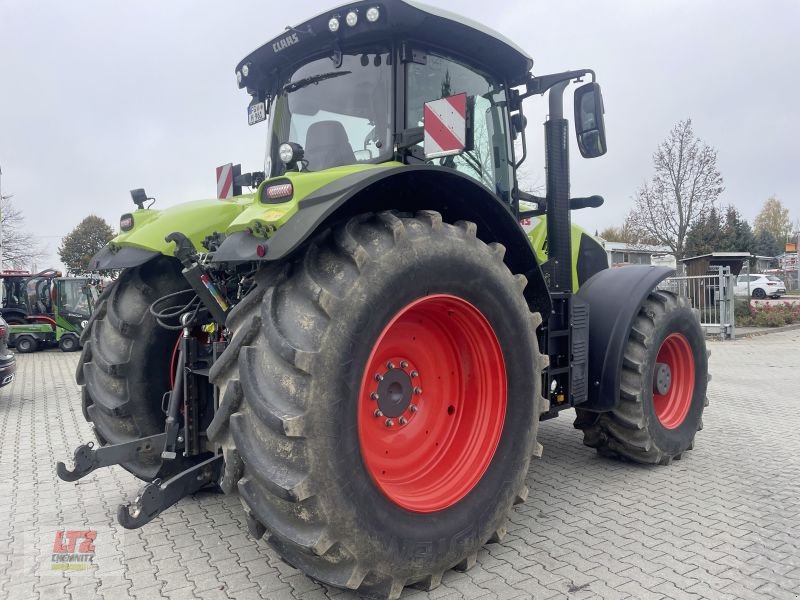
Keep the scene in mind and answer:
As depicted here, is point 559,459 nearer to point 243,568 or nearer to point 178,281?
point 243,568

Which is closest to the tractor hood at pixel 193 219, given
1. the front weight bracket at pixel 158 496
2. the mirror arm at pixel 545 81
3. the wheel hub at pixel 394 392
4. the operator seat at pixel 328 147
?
the operator seat at pixel 328 147

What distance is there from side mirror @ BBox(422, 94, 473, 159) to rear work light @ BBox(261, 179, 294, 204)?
2.47ft

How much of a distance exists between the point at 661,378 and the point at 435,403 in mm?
2294

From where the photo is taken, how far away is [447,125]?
111 inches

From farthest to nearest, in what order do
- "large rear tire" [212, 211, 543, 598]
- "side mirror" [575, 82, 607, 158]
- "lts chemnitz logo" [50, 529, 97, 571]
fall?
"side mirror" [575, 82, 607, 158] → "lts chemnitz logo" [50, 529, 97, 571] → "large rear tire" [212, 211, 543, 598]

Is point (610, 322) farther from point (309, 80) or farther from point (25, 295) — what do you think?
point (25, 295)

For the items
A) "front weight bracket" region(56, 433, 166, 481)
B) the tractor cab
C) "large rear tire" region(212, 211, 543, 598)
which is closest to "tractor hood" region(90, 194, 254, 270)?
the tractor cab

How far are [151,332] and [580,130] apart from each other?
9.58 feet

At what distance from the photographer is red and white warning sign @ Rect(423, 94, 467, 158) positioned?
9.21ft

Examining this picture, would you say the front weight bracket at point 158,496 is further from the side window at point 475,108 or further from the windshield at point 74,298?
the windshield at point 74,298

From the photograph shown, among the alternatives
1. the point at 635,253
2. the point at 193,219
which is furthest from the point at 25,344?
the point at 635,253

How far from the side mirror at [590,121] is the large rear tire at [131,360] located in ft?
8.71

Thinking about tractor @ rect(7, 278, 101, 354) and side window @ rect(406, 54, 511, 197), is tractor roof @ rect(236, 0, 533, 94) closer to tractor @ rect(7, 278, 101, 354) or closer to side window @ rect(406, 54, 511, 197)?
side window @ rect(406, 54, 511, 197)

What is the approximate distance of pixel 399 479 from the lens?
283 centimetres
